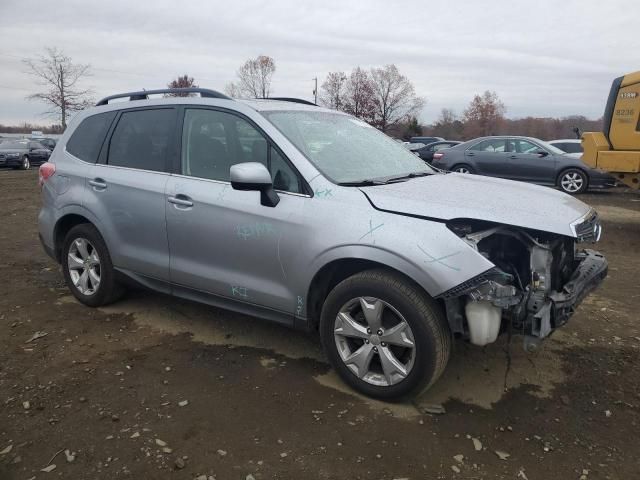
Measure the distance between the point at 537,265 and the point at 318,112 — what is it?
206cm

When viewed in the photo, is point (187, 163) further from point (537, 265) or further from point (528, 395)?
point (528, 395)

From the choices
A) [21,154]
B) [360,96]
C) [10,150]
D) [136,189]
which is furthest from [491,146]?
[360,96]

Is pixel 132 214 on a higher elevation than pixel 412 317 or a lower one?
higher

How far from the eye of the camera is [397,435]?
2773mm

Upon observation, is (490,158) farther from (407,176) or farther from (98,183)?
(98,183)

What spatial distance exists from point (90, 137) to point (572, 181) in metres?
12.1

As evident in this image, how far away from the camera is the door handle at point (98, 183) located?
423cm

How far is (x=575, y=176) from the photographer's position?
1315 centimetres

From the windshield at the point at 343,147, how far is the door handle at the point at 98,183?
1.61 meters

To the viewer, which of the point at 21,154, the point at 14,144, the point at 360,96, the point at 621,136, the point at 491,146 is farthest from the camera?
the point at 360,96

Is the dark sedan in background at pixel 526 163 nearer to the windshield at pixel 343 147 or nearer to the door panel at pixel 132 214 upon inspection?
the windshield at pixel 343 147

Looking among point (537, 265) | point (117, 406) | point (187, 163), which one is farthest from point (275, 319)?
point (537, 265)

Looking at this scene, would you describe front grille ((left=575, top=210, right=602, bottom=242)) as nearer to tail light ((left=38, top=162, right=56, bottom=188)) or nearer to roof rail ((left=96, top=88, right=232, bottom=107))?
roof rail ((left=96, top=88, right=232, bottom=107))

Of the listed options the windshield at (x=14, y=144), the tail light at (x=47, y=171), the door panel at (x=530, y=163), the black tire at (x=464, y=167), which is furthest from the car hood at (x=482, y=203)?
the windshield at (x=14, y=144)
